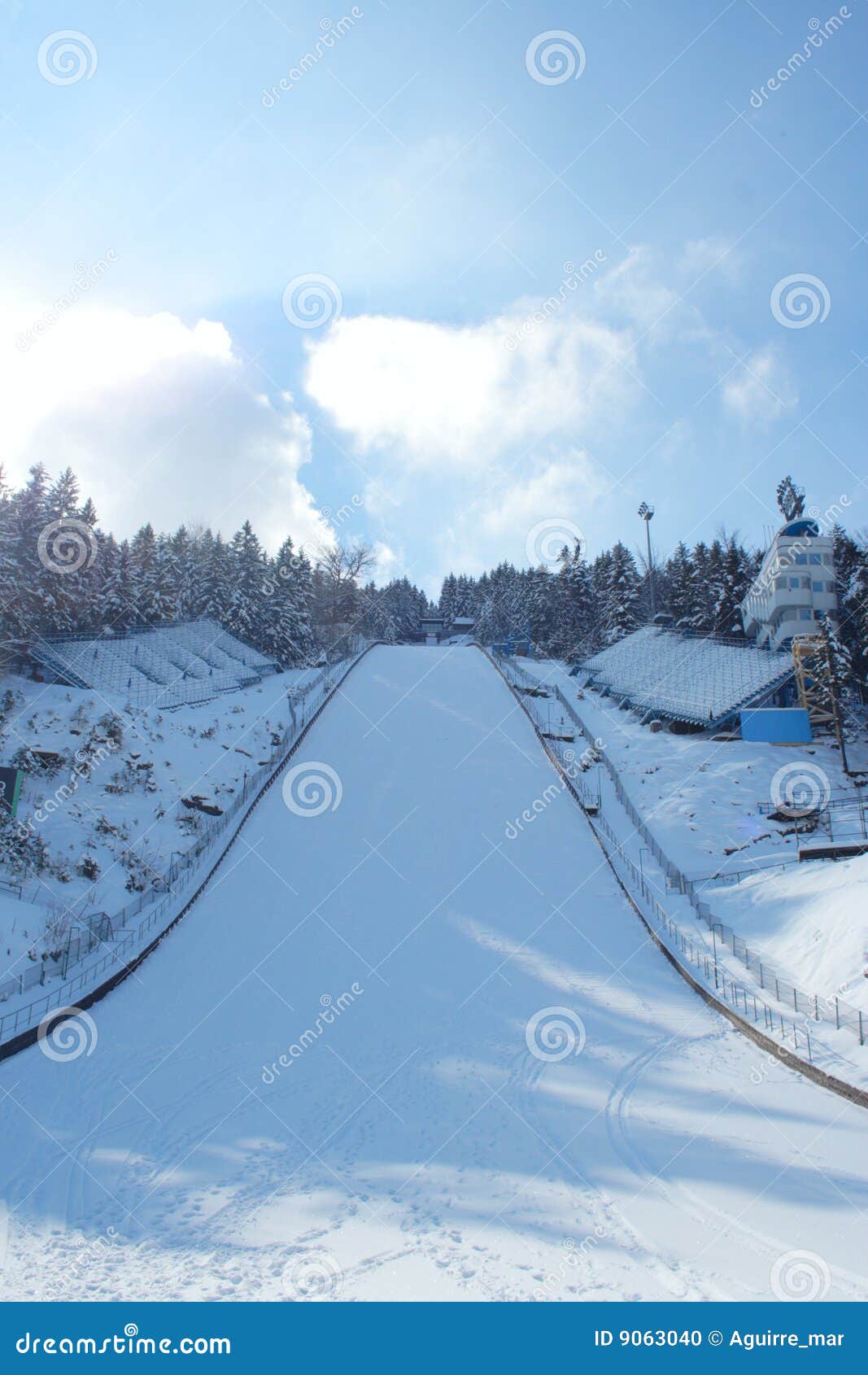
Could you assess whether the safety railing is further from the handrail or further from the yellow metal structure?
the handrail

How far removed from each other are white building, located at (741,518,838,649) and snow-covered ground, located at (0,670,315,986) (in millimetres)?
26224

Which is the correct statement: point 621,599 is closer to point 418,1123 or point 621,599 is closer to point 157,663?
point 157,663

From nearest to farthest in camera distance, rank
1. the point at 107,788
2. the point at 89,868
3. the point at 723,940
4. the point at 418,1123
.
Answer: the point at 418,1123, the point at 723,940, the point at 89,868, the point at 107,788

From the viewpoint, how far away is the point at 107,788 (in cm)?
2345

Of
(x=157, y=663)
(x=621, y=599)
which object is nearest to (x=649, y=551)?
(x=621, y=599)

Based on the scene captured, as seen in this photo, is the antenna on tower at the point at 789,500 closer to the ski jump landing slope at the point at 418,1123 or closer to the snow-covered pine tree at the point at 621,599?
the snow-covered pine tree at the point at 621,599

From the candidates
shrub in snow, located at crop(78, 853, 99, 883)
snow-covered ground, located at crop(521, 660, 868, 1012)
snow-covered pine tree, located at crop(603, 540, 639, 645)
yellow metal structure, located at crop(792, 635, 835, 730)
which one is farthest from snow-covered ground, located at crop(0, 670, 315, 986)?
snow-covered pine tree, located at crop(603, 540, 639, 645)

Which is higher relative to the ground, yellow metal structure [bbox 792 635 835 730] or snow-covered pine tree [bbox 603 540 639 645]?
snow-covered pine tree [bbox 603 540 639 645]

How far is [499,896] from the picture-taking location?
770 inches

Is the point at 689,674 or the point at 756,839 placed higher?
the point at 689,674

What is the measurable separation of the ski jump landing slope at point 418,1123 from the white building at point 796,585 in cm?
2261

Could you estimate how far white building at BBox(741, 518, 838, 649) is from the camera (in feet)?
118

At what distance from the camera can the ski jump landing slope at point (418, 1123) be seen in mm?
6988

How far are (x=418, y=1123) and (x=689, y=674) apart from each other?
3230cm
